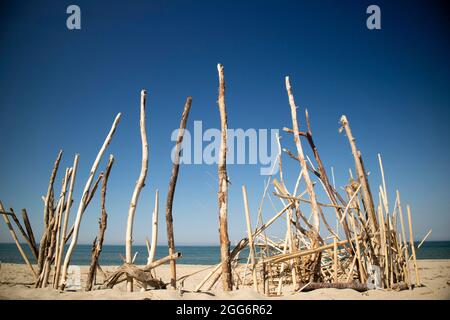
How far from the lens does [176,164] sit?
383 centimetres

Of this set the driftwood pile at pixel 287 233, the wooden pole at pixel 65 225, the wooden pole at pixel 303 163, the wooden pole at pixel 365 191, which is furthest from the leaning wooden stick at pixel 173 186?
the wooden pole at pixel 365 191

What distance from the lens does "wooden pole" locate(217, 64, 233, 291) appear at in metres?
3.47

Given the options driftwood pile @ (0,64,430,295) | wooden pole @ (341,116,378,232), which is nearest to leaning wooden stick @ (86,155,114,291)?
driftwood pile @ (0,64,430,295)

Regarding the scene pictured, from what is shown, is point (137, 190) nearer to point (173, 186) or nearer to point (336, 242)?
point (173, 186)

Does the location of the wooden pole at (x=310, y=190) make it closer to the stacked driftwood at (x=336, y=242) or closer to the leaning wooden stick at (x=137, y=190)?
the stacked driftwood at (x=336, y=242)

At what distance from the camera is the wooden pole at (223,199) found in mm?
3469

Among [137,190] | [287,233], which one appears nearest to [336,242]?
[287,233]

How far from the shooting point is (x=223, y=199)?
11.9 feet
